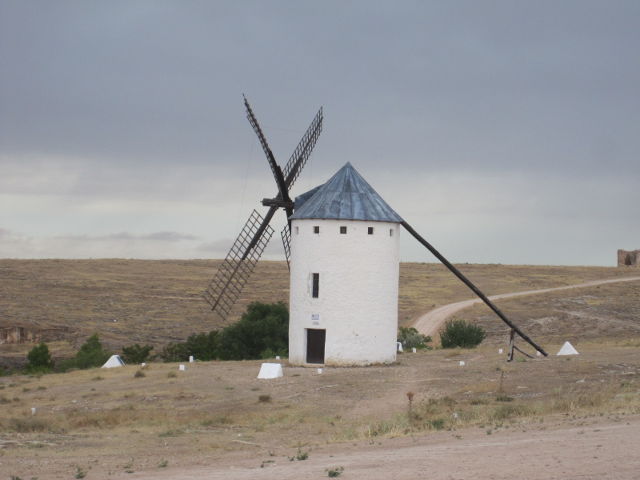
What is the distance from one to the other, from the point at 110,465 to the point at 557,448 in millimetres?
7793

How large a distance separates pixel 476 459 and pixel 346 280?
17325mm

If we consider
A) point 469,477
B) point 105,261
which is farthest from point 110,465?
point 105,261

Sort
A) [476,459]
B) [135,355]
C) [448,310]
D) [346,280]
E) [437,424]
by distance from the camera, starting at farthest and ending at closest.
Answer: [448,310] < [135,355] < [346,280] < [437,424] < [476,459]

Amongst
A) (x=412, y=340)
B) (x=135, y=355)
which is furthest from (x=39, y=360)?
(x=412, y=340)

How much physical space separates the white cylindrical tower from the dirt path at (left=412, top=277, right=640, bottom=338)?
21872 millimetres

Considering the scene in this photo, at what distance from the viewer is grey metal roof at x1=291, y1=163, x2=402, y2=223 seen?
33.1m

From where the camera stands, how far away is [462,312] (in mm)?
64812

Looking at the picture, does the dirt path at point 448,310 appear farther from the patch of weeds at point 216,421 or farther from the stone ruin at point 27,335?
the patch of weeds at point 216,421

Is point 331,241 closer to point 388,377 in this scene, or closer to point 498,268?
point 388,377

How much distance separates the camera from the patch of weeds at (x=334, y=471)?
15.0 metres

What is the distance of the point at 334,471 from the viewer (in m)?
15.2

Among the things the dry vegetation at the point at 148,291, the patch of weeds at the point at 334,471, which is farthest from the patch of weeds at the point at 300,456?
the dry vegetation at the point at 148,291

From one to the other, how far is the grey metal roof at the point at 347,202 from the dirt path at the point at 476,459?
577 inches

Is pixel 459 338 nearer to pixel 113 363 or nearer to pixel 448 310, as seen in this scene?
pixel 113 363
